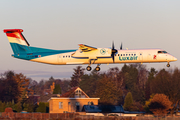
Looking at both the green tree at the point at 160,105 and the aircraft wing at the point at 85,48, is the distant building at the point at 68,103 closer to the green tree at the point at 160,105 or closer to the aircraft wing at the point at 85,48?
the green tree at the point at 160,105

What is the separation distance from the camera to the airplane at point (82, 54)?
39.2 meters

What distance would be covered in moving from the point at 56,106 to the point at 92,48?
1109 inches

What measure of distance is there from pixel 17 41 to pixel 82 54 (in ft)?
36.1

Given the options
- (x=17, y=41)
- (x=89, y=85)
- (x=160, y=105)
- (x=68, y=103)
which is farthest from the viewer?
(x=89, y=85)

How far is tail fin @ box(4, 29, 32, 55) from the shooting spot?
4366 cm

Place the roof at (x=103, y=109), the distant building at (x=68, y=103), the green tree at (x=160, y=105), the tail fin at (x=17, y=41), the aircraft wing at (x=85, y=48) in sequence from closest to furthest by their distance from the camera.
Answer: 1. the aircraft wing at (x=85, y=48)
2. the tail fin at (x=17, y=41)
3. the green tree at (x=160, y=105)
4. the roof at (x=103, y=109)
5. the distant building at (x=68, y=103)

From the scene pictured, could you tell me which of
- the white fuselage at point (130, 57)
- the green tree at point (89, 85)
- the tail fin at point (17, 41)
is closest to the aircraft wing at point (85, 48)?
the white fuselage at point (130, 57)

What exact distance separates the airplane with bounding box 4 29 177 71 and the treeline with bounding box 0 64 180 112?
22.1 m

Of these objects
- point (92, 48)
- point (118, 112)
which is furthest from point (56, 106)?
point (92, 48)

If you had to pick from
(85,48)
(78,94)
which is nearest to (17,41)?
(85,48)

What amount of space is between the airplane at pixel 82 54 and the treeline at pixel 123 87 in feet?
72.4

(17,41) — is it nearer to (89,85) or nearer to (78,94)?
(78,94)

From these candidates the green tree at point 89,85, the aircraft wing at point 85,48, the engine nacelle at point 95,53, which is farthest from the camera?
the green tree at point 89,85

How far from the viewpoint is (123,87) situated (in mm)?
108375
